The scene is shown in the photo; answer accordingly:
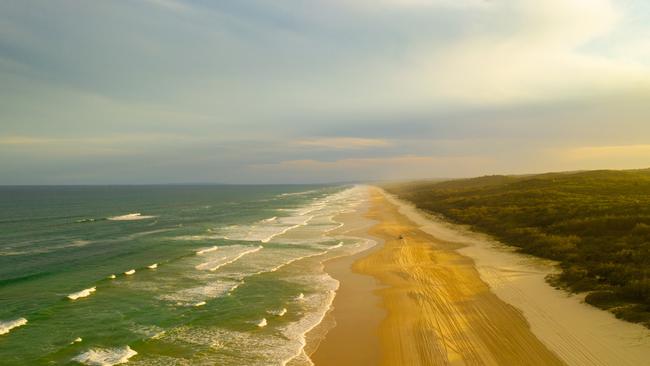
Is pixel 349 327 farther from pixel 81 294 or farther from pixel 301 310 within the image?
pixel 81 294

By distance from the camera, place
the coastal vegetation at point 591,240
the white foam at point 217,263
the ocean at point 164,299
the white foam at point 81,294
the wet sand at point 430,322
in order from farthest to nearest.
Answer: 1. the white foam at point 217,263
2. the white foam at point 81,294
3. the coastal vegetation at point 591,240
4. the ocean at point 164,299
5. the wet sand at point 430,322

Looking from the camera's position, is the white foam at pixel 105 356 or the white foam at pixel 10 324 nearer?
the white foam at pixel 105 356

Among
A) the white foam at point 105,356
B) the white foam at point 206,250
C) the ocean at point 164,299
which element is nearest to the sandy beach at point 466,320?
the ocean at point 164,299

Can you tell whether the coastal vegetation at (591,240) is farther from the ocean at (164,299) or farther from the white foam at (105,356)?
the white foam at (105,356)

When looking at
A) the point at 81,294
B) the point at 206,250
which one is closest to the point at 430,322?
the point at 81,294

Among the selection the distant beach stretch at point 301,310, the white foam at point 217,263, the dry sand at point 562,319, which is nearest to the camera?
the dry sand at point 562,319

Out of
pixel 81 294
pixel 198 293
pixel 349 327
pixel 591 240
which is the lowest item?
pixel 349 327
